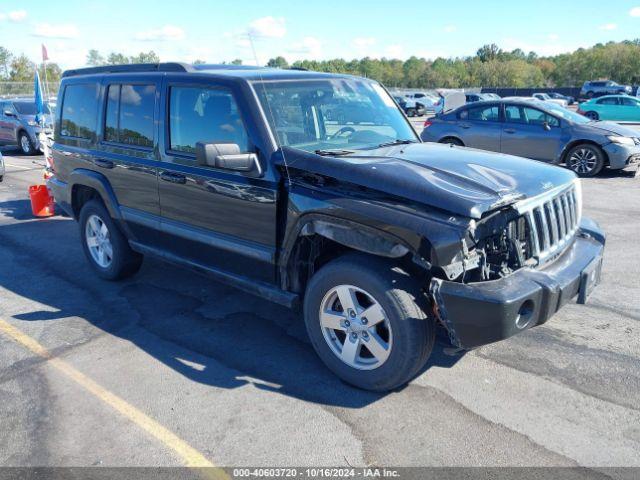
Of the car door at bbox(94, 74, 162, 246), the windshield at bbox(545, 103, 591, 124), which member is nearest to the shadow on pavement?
the car door at bbox(94, 74, 162, 246)

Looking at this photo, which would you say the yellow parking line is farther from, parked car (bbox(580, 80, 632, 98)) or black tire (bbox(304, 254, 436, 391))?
parked car (bbox(580, 80, 632, 98))

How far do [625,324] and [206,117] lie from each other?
3739mm

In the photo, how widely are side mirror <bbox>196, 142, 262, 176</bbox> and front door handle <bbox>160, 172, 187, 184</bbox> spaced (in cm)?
72

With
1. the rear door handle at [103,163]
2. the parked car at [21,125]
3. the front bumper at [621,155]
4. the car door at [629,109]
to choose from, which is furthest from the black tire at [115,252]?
the car door at [629,109]

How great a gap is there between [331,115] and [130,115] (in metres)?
1.88

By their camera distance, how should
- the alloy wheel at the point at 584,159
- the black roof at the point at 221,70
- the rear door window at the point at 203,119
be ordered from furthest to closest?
the alloy wheel at the point at 584,159 → the black roof at the point at 221,70 → the rear door window at the point at 203,119

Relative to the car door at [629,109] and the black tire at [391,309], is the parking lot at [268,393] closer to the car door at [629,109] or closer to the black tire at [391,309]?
the black tire at [391,309]

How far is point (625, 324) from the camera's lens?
4.48 metres

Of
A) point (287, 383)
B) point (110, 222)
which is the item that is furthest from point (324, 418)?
point (110, 222)

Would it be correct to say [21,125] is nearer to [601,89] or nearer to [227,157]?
[227,157]

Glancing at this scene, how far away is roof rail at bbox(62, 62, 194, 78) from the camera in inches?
180

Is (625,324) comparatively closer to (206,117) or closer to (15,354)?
(206,117)

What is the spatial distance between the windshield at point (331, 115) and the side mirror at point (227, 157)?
0.25 metres

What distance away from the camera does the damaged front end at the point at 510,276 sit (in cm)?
300
